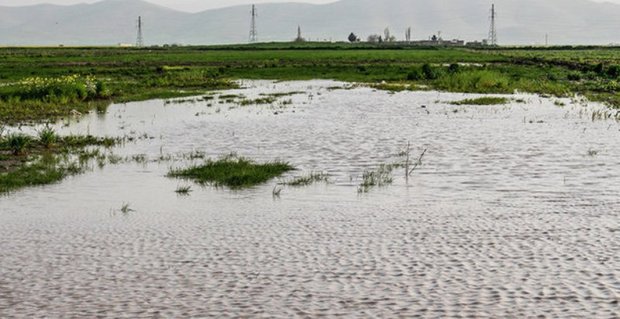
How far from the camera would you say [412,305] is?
10.6m

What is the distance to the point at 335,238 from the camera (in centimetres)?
1457

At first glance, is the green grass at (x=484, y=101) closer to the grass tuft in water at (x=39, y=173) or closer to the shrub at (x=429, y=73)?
the shrub at (x=429, y=73)

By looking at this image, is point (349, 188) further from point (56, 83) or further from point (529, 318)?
point (56, 83)

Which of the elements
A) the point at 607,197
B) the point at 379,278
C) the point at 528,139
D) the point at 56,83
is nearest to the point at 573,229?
the point at 607,197

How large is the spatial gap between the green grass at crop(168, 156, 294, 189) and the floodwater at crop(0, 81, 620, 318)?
75 centimetres

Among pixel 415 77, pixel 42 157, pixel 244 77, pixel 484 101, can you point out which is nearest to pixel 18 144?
pixel 42 157

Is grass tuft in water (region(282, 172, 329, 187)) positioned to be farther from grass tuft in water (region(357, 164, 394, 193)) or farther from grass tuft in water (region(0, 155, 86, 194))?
grass tuft in water (region(0, 155, 86, 194))

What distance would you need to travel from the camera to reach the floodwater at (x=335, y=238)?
35.8 ft

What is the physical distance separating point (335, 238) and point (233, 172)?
7519mm

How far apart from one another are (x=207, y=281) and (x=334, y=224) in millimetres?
4387

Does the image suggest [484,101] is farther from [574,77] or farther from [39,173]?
[39,173]

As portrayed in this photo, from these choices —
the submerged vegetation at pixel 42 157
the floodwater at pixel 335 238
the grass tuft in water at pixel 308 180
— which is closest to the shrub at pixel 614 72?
the floodwater at pixel 335 238

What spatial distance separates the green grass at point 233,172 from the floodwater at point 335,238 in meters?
0.75

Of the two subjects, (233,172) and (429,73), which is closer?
(233,172)
